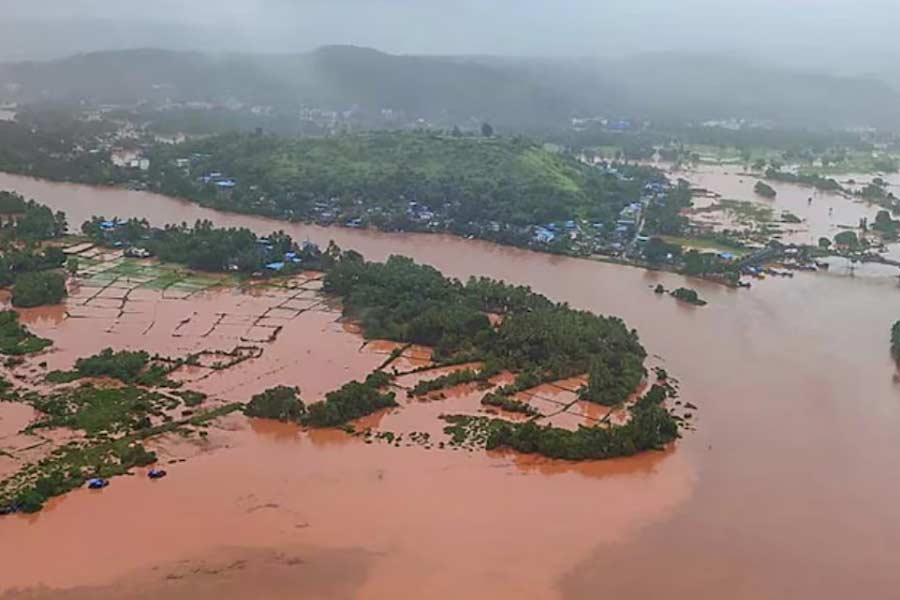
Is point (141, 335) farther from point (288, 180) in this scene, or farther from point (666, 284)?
point (288, 180)

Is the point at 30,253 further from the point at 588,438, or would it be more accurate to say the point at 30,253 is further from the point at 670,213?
the point at 670,213

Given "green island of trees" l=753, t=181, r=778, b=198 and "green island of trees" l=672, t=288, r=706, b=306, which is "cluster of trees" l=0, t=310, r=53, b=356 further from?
"green island of trees" l=753, t=181, r=778, b=198

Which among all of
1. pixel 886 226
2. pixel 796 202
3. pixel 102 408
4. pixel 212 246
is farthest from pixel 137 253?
pixel 796 202

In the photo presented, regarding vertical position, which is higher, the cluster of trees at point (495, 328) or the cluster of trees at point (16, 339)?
the cluster of trees at point (495, 328)

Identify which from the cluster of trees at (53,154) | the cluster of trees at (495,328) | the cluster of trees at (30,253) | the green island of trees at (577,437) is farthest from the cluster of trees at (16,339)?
the cluster of trees at (53,154)

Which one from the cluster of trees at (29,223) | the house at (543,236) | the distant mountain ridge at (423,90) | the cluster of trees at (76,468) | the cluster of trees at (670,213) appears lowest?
the cluster of trees at (76,468)

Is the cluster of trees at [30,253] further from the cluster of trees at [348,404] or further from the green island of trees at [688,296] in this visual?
the green island of trees at [688,296]
